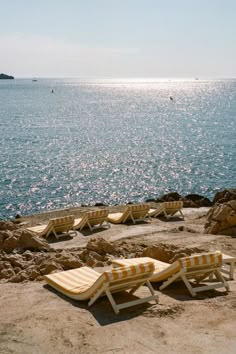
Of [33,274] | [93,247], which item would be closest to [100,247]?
[93,247]

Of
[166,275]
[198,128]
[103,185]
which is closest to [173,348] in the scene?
[166,275]

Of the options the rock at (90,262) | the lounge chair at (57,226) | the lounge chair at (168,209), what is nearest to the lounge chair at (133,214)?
the lounge chair at (168,209)

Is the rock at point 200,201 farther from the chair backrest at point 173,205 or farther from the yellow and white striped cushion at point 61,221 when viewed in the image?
the yellow and white striped cushion at point 61,221

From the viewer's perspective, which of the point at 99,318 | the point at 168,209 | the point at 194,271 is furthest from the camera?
the point at 168,209

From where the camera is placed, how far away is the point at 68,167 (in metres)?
46.5

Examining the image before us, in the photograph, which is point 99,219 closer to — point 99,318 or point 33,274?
point 33,274

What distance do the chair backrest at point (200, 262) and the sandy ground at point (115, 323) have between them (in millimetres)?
552

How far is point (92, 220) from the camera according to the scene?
18703 mm

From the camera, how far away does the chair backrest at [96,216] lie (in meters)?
18.4

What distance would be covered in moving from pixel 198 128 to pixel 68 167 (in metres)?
42.7

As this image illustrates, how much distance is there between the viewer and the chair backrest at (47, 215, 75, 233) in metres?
17.4

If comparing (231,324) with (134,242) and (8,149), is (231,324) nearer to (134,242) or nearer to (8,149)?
(134,242)

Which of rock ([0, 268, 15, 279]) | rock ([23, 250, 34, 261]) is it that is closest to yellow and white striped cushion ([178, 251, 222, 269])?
rock ([0, 268, 15, 279])

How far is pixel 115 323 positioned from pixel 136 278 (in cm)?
102
